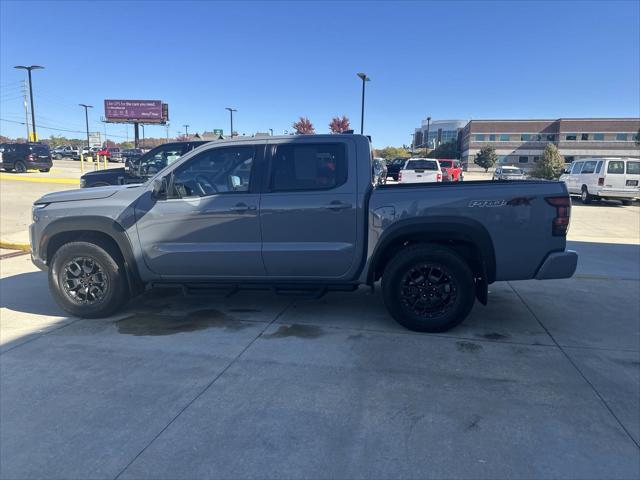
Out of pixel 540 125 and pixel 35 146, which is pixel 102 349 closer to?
pixel 35 146

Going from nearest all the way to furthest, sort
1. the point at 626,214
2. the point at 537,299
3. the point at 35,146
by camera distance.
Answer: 1. the point at 537,299
2. the point at 626,214
3. the point at 35,146

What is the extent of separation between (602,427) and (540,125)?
82.6 m

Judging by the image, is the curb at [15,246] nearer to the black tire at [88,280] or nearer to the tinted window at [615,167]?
the black tire at [88,280]

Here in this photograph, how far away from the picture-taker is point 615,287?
6.35 m

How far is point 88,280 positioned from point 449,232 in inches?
152

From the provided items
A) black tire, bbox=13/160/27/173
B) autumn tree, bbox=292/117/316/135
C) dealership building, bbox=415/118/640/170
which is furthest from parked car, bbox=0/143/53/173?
dealership building, bbox=415/118/640/170

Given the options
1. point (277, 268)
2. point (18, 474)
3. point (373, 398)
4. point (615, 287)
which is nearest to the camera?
point (18, 474)

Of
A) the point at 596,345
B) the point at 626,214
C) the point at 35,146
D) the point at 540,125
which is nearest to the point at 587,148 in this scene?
the point at 540,125

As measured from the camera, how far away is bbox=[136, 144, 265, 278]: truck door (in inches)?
181

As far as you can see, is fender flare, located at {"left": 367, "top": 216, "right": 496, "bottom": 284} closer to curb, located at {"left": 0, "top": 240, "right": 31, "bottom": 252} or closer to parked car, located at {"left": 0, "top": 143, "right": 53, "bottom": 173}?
curb, located at {"left": 0, "top": 240, "right": 31, "bottom": 252}

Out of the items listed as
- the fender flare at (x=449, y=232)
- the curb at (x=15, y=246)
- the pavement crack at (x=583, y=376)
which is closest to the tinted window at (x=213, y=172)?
the fender flare at (x=449, y=232)

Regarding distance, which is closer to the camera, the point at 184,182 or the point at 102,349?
the point at 102,349

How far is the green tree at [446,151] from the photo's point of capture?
86113 millimetres

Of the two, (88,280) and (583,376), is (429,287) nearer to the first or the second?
(583,376)
